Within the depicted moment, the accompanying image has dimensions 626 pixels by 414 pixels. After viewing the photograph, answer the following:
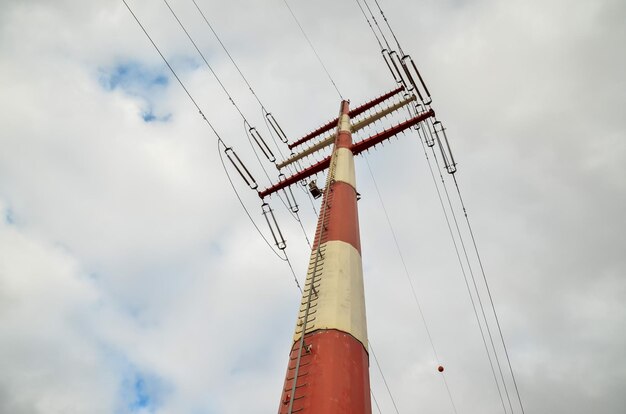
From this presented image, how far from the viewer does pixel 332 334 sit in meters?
4.54

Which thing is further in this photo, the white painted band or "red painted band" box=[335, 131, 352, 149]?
"red painted band" box=[335, 131, 352, 149]

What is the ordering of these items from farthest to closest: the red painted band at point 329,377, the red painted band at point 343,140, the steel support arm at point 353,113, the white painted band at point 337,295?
the steel support arm at point 353,113 → the red painted band at point 343,140 → the white painted band at point 337,295 → the red painted band at point 329,377

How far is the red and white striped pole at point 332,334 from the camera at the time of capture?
3771 mm

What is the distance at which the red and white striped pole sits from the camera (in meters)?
3.77

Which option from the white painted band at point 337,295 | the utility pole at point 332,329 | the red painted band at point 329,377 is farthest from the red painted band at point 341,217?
the red painted band at point 329,377

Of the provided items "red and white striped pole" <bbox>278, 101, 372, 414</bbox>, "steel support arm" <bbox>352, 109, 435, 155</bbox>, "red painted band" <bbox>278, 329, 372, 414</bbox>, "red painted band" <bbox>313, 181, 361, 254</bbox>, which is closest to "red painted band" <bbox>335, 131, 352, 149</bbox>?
"steel support arm" <bbox>352, 109, 435, 155</bbox>

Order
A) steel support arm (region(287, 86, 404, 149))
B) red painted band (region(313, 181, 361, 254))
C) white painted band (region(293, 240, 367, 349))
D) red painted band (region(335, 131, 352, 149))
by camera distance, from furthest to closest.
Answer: steel support arm (region(287, 86, 404, 149)), red painted band (region(335, 131, 352, 149)), red painted band (region(313, 181, 361, 254)), white painted band (region(293, 240, 367, 349))

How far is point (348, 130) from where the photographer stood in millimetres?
12680

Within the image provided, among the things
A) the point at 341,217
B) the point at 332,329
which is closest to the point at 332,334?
the point at 332,329

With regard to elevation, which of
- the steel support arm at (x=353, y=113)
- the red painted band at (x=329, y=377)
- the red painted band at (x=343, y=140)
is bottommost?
the red painted band at (x=329, y=377)

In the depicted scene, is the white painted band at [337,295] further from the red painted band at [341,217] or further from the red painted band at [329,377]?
the red painted band at [341,217]

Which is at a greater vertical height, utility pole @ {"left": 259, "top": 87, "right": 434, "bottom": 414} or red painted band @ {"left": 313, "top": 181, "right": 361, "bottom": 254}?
red painted band @ {"left": 313, "top": 181, "right": 361, "bottom": 254}

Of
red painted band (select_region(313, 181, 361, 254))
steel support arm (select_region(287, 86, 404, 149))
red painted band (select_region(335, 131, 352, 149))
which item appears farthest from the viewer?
steel support arm (select_region(287, 86, 404, 149))

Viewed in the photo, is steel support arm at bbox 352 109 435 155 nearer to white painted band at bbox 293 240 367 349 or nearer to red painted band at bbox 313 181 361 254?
red painted band at bbox 313 181 361 254
